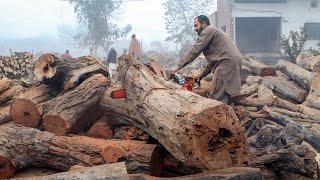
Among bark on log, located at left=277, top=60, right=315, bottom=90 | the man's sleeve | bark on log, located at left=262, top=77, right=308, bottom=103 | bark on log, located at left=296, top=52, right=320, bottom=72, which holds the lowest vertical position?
bark on log, located at left=262, top=77, right=308, bottom=103

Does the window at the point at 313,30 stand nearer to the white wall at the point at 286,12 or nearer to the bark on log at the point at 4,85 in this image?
the white wall at the point at 286,12

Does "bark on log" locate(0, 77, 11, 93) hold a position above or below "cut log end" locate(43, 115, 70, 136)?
above

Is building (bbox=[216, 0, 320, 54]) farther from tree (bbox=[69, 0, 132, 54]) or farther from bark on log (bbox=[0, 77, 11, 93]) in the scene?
bark on log (bbox=[0, 77, 11, 93])

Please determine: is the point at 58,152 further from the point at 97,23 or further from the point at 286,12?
the point at 97,23

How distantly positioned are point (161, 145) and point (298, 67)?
6.68 metres

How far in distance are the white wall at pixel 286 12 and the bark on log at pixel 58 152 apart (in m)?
21.3

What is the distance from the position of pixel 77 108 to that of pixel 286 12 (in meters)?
21.9

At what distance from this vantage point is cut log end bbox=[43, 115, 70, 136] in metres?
5.38

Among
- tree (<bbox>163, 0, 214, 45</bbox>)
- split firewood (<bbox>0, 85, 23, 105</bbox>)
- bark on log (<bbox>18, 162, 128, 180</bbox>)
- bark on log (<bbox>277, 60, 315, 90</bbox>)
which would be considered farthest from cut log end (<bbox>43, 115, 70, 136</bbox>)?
tree (<bbox>163, 0, 214, 45</bbox>)

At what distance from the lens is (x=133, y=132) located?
17.1 ft

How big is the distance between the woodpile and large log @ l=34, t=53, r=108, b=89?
1cm

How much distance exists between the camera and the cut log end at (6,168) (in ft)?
14.9

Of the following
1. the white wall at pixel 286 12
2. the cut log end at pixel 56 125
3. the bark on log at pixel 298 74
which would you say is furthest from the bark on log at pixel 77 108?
the white wall at pixel 286 12

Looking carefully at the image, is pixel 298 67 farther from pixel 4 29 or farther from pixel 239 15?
pixel 4 29
